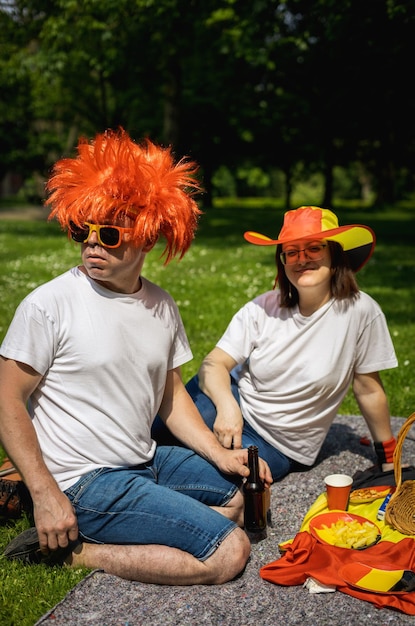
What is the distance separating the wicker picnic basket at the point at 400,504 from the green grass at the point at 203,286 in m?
1.58

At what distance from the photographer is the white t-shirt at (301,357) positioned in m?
4.37

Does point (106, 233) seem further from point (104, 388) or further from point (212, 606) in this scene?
point (212, 606)

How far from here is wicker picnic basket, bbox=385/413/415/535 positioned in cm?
380

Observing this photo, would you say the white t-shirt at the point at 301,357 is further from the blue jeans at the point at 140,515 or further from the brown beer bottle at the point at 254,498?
the blue jeans at the point at 140,515

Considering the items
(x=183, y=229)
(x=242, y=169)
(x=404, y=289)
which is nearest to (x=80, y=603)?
(x=183, y=229)

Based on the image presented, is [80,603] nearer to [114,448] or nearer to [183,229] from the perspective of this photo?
[114,448]

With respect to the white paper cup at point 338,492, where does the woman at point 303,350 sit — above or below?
above

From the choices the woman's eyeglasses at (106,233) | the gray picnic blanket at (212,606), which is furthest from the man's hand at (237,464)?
the woman's eyeglasses at (106,233)

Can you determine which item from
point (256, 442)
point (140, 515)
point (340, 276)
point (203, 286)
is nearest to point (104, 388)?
point (140, 515)

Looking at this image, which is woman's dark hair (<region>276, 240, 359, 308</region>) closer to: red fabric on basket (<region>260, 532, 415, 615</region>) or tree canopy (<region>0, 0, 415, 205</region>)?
red fabric on basket (<region>260, 532, 415, 615</region>)

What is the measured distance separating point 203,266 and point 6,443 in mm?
10906

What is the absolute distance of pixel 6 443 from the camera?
10.8ft

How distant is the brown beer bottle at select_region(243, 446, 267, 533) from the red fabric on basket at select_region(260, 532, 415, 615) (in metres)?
0.25

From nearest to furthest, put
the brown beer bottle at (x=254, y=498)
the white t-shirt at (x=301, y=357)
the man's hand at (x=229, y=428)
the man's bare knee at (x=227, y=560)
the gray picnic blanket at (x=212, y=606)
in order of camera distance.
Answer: the gray picnic blanket at (x=212, y=606)
the man's bare knee at (x=227, y=560)
the brown beer bottle at (x=254, y=498)
the man's hand at (x=229, y=428)
the white t-shirt at (x=301, y=357)
